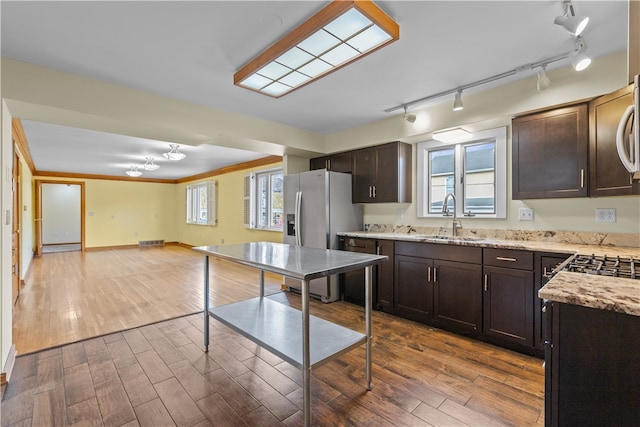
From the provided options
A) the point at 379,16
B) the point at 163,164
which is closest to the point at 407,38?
the point at 379,16

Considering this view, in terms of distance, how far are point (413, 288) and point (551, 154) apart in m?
1.75

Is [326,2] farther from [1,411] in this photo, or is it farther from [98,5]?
[1,411]

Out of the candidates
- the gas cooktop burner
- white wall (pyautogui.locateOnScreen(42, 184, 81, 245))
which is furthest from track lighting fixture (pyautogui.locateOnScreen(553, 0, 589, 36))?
white wall (pyautogui.locateOnScreen(42, 184, 81, 245))

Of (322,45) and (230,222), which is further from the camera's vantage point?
(230,222)

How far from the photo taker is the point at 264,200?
634 centimetres

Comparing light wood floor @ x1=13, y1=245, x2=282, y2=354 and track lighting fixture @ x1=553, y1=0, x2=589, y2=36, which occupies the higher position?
track lighting fixture @ x1=553, y1=0, x2=589, y2=36

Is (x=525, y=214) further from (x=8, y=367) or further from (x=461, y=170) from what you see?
(x=8, y=367)

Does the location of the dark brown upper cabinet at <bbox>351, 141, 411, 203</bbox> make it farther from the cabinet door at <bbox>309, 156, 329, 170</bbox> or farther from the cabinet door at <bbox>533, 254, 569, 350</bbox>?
the cabinet door at <bbox>533, 254, 569, 350</bbox>

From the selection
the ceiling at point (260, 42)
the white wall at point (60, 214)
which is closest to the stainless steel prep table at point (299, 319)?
the ceiling at point (260, 42)

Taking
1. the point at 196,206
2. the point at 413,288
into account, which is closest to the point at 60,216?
the point at 196,206

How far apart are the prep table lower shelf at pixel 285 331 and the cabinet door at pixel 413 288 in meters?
1.25

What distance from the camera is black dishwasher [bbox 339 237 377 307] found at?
3.55 m

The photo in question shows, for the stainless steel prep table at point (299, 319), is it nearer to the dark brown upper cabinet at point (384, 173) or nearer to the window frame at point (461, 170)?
the dark brown upper cabinet at point (384, 173)

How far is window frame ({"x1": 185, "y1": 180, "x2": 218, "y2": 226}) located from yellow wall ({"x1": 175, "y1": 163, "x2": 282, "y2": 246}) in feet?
0.40
